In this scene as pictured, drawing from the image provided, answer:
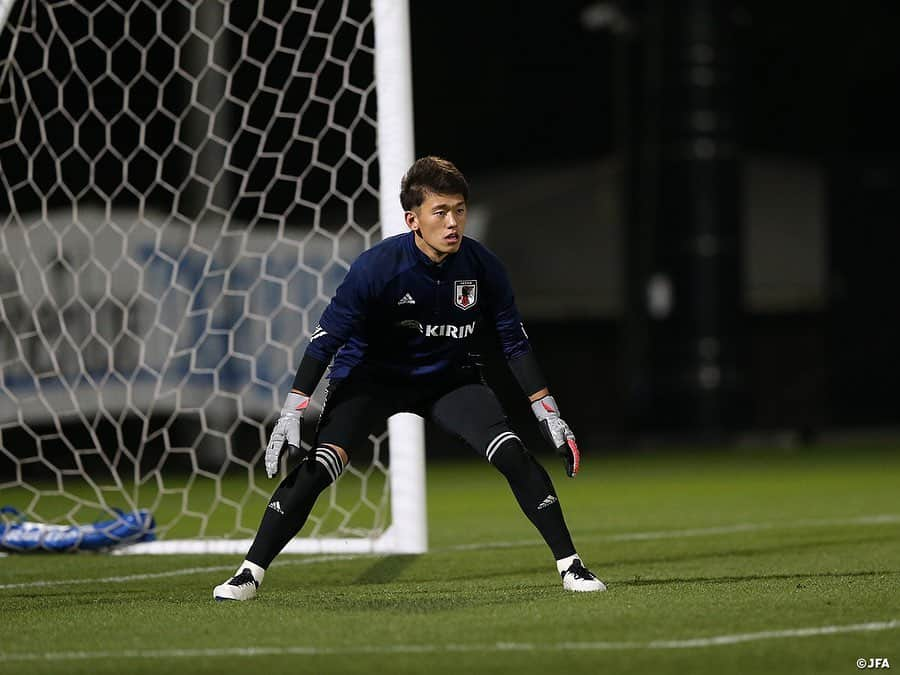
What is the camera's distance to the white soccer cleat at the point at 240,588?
7020 millimetres

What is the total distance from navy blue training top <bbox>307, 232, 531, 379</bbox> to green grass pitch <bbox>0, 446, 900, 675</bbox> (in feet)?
3.32

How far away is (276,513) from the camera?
705 centimetres

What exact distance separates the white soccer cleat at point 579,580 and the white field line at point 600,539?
2.31 m

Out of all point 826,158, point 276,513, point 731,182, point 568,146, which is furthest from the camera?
point 568,146

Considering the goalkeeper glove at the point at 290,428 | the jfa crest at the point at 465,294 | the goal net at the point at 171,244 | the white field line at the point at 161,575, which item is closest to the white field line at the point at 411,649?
the goalkeeper glove at the point at 290,428

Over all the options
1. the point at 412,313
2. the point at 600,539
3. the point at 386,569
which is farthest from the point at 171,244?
the point at 412,313

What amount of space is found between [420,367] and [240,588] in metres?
1.20

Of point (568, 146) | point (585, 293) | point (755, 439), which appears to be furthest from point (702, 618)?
point (568, 146)

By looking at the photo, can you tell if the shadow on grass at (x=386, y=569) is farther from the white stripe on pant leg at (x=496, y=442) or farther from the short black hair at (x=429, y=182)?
the short black hair at (x=429, y=182)

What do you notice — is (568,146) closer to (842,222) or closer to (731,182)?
(842,222)

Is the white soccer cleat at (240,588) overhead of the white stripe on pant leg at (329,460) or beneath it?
beneath

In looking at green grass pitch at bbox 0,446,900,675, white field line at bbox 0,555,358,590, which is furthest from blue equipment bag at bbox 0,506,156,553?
white field line at bbox 0,555,358,590

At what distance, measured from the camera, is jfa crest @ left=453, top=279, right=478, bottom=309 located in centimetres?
710

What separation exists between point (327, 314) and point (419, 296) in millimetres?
395
